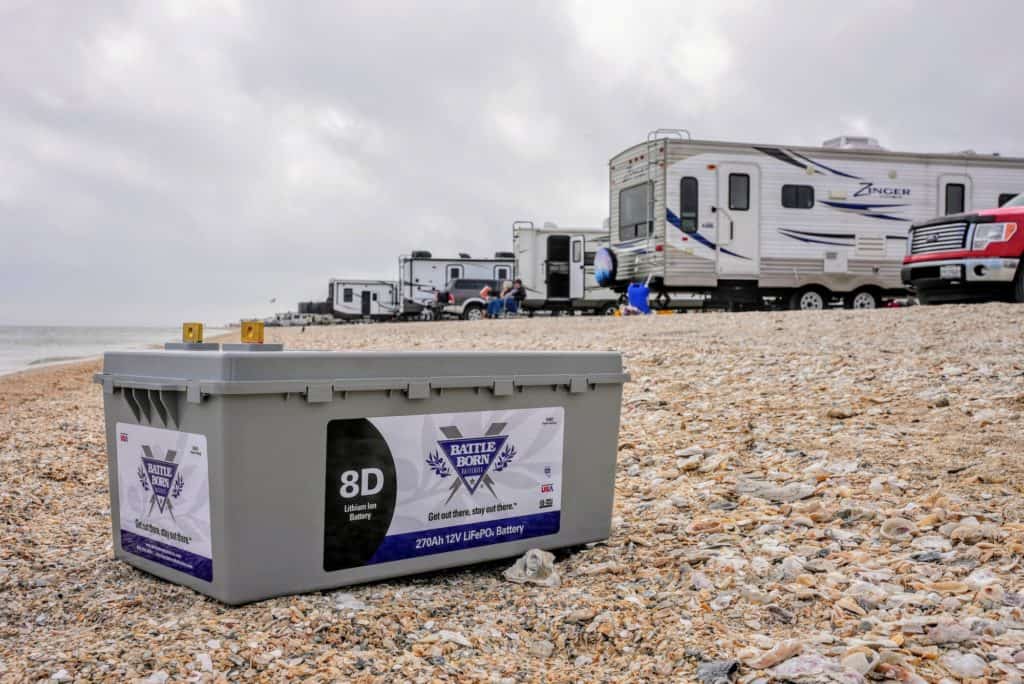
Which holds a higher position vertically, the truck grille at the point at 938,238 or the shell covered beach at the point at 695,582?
the truck grille at the point at 938,238

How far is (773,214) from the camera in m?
15.7

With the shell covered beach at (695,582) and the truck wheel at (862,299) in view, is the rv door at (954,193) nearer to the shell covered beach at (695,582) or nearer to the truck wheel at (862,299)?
the truck wheel at (862,299)

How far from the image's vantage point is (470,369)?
2984mm

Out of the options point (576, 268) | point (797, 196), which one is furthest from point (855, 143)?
point (576, 268)

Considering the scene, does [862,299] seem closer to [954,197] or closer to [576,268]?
[954,197]

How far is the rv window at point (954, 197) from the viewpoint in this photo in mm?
16750

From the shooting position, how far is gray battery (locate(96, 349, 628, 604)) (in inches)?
100

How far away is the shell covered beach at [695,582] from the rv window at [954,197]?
42.1 ft

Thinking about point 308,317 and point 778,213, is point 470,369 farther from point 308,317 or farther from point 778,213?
point 308,317

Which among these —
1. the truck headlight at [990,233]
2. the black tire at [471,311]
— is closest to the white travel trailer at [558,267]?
the black tire at [471,311]

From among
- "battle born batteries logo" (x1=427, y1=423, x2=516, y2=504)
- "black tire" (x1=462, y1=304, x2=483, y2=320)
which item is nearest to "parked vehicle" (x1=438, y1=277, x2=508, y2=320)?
"black tire" (x1=462, y1=304, x2=483, y2=320)

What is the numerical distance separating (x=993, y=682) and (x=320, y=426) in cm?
200

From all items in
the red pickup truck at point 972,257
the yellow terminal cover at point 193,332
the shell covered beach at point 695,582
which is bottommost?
the shell covered beach at point 695,582

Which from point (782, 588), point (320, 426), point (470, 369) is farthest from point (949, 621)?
point (320, 426)
